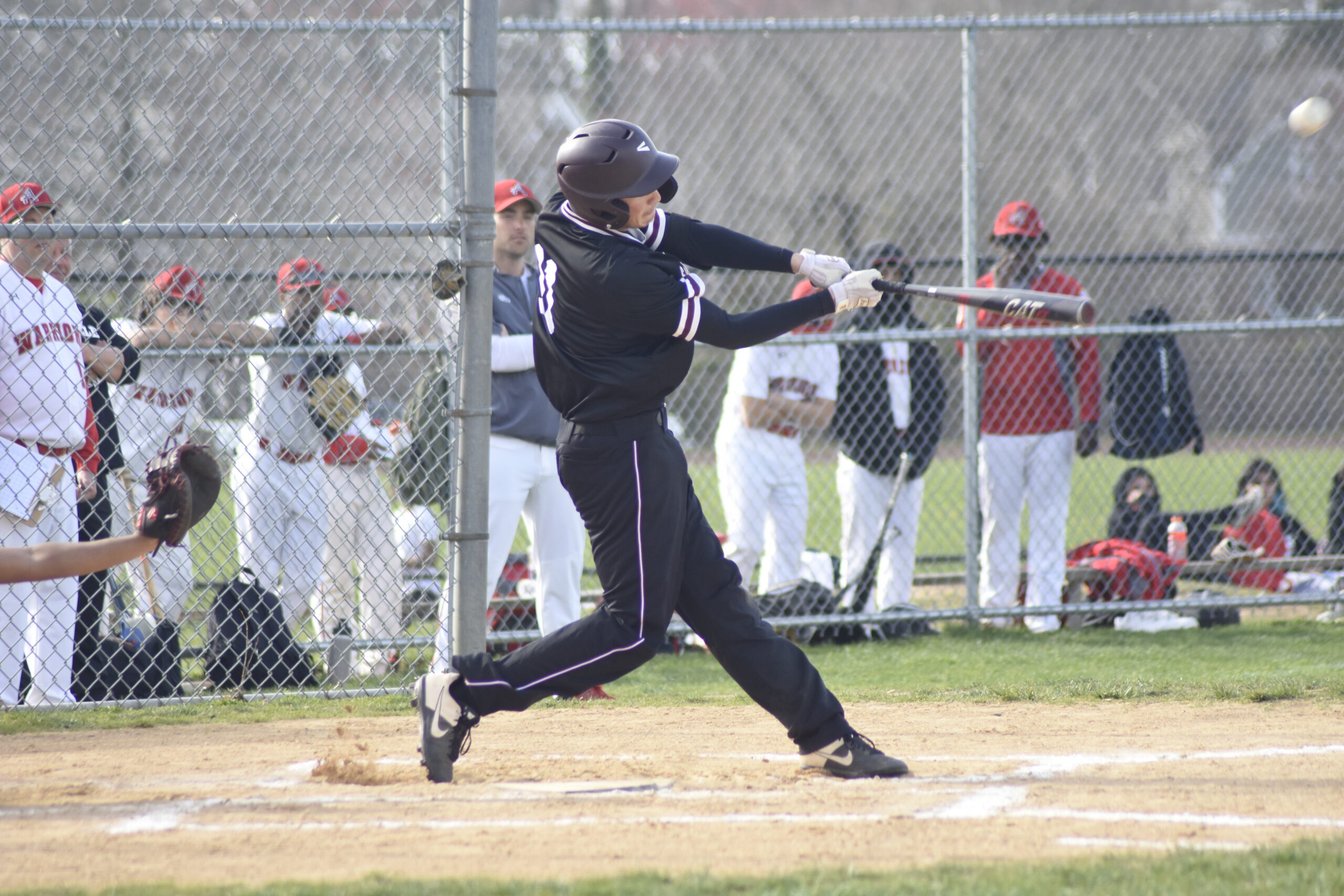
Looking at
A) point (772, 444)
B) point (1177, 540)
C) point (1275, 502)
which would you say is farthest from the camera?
point (1275, 502)

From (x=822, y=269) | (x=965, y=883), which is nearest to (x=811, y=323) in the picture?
(x=822, y=269)

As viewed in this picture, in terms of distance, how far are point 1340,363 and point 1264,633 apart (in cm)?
649

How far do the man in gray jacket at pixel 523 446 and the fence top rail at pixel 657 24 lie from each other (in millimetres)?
831

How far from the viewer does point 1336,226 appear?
1648 centimetres

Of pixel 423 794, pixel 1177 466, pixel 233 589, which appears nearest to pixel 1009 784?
pixel 423 794

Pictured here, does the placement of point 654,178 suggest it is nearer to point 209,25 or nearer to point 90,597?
point 209,25

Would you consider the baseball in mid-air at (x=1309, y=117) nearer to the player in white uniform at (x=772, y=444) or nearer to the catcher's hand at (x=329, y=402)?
the player in white uniform at (x=772, y=444)

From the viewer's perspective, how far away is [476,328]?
423 cm

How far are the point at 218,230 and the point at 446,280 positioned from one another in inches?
32.1

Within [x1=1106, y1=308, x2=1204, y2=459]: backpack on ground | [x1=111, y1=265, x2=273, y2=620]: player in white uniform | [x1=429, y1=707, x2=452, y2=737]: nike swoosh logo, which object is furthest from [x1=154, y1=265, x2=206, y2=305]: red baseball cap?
[x1=1106, y1=308, x2=1204, y2=459]: backpack on ground

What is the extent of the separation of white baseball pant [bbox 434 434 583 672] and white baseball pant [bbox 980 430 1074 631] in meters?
2.60

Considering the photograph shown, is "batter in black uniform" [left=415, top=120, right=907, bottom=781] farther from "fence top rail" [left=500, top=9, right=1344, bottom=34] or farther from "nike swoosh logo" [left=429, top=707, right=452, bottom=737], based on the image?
"fence top rail" [left=500, top=9, right=1344, bottom=34]

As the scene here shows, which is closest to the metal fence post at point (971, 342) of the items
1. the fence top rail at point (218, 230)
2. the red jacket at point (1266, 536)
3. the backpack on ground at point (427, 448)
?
the red jacket at point (1266, 536)

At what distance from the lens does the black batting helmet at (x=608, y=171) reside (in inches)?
133
